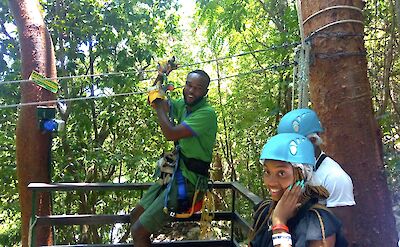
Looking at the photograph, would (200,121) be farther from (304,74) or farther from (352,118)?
(352,118)

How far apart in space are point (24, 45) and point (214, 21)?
2371mm

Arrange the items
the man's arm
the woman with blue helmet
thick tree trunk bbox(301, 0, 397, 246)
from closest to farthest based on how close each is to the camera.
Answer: the woman with blue helmet < thick tree trunk bbox(301, 0, 397, 246) < the man's arm

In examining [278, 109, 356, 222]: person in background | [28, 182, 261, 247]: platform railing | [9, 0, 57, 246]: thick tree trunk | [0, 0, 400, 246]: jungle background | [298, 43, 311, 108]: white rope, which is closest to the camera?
[278, 109, 356, 222]: person in background

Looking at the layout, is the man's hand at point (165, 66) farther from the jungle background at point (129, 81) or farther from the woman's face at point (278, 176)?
the jungle background at point (129, 81)

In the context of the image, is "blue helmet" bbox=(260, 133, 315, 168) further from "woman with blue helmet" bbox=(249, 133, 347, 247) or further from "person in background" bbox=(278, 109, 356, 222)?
"person in background" bbox=(278, 109, 356, 222)

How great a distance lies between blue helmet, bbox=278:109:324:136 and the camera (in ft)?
6.08

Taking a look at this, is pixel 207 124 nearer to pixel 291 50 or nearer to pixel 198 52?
pixel 291 50

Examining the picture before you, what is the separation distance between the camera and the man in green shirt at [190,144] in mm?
2578

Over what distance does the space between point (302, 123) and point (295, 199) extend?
60 cm

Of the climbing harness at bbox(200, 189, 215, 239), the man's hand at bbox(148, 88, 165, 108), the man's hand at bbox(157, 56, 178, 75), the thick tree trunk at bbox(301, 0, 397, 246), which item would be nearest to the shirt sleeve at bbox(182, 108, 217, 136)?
the man's hand at bbox(148, 88, 165, 108)

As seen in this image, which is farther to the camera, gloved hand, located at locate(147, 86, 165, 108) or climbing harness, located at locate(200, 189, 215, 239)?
climbing harness, located at locate(200, 189, 215, 239)

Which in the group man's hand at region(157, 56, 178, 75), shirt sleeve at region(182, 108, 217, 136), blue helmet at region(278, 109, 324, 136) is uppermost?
man's hand at region(157, 56, 178, 75)

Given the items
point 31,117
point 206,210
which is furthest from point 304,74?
point 31,117

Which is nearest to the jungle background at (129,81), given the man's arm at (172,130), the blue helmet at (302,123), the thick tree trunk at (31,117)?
the thick tree trunk at (31,117)
